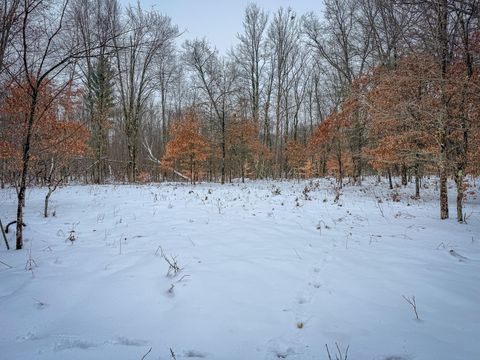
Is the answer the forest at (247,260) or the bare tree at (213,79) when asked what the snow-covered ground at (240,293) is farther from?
the bare tree at (213,79)

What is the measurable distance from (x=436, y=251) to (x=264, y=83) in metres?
26.3

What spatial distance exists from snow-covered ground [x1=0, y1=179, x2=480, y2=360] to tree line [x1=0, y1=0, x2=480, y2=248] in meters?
1.88

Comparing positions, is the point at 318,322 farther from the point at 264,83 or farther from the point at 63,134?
the point at 264,83

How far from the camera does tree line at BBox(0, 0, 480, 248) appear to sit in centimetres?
588

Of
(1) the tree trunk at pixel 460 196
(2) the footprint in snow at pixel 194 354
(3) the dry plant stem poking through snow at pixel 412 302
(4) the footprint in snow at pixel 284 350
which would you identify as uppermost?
(1) the tree trunk at pixel 460 196

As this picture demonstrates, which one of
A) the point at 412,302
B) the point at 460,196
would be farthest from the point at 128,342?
the point at 460,196

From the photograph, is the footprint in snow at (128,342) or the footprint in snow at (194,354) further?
the footprint in snow at (128,342)

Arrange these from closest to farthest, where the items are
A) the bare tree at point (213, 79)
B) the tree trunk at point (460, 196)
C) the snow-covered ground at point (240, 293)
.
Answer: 1. the snow-covered ground at point (240, 293)
2. the tree trunk at point (460, 196)
3. the bare tree at point (213, 79)

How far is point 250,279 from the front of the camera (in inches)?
134

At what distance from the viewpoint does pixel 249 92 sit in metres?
28.1

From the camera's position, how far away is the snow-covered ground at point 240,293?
226 cm

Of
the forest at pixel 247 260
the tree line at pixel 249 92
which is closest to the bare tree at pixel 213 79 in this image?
the tree line at pixel 249 92

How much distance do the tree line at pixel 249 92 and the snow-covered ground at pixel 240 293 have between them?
188 centimetres

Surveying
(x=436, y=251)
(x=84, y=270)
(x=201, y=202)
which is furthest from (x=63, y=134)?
(x=436, y=251)
